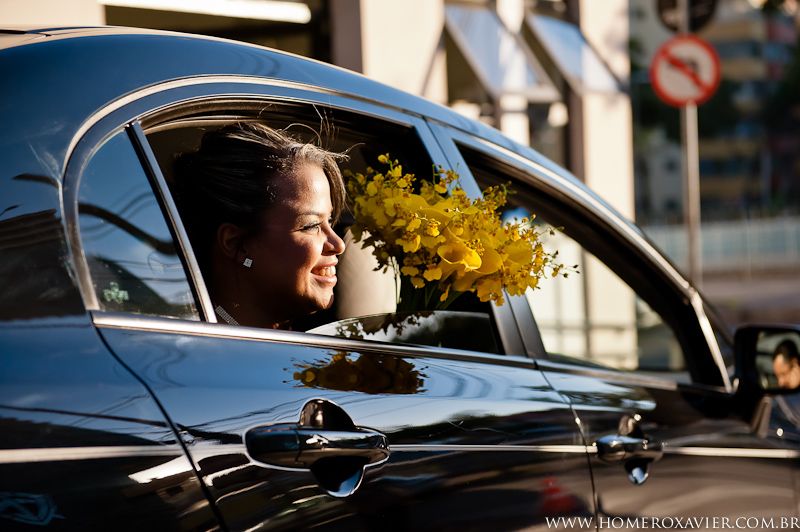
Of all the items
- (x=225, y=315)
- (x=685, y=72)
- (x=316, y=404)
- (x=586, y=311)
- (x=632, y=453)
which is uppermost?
(x=685, y=72)

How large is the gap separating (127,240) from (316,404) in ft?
1.18

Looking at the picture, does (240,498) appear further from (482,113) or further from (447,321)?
(482,113)

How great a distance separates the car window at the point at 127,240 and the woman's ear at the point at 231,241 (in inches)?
16.1

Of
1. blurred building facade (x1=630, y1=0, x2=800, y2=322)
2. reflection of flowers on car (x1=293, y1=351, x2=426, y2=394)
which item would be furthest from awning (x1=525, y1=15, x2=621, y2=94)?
reflection of flowers on car (x1=293, y1=351, x2=426, y2=394)

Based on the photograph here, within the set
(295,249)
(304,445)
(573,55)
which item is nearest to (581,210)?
(295,249)

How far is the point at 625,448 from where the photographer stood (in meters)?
2.57

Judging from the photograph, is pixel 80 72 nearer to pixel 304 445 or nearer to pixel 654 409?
pixel 304 445

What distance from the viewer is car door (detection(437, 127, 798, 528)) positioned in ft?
8.40

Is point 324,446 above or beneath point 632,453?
above

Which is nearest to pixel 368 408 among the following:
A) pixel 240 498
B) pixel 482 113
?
pixel 240 498

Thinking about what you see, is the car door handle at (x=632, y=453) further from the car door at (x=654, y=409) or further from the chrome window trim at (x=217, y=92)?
the chrome window trim at (x=217, y=92)

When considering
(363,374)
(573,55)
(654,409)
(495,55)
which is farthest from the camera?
(573,55)

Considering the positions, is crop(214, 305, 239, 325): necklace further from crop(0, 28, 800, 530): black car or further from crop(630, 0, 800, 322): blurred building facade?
crop(630, 0, 800, 322): blurred building facade

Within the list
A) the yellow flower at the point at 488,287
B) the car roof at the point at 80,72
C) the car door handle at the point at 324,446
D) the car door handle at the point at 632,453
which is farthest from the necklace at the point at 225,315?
the car door handle at the point at 632,453
